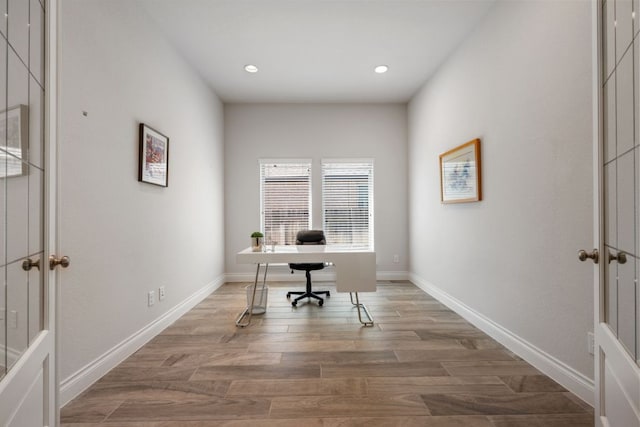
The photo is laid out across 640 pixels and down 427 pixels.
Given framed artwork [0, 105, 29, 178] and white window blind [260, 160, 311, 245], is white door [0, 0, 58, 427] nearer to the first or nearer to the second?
framed artwork [0, 105, 29, 178]

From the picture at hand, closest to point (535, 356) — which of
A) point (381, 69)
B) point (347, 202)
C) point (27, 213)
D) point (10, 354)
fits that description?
point (10, 354)

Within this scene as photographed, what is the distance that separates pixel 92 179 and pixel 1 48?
1.09 metres

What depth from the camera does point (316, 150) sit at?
4.59 metres

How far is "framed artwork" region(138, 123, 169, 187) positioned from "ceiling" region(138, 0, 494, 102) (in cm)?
107

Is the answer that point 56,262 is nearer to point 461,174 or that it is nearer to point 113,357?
point 113,357

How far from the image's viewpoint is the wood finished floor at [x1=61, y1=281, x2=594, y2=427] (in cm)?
148

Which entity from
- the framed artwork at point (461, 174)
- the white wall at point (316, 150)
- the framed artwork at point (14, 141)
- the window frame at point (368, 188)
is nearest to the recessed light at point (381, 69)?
the white wall at point (316, 150)

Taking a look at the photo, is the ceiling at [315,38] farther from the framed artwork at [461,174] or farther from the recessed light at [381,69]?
the framed artwork at [461,174]

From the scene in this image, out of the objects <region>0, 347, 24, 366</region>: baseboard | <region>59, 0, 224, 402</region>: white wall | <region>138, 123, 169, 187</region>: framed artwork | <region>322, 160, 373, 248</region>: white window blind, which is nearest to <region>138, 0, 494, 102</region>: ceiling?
<region>59, 0, 224, 402</region>: white wall

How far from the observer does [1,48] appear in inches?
34.7

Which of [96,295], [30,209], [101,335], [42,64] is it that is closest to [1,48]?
[42,64]

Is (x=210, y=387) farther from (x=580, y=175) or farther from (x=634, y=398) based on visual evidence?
(x=580, y=175)

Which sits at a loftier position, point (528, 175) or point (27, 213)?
point (528, 175)

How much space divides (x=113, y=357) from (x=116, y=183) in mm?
1212
